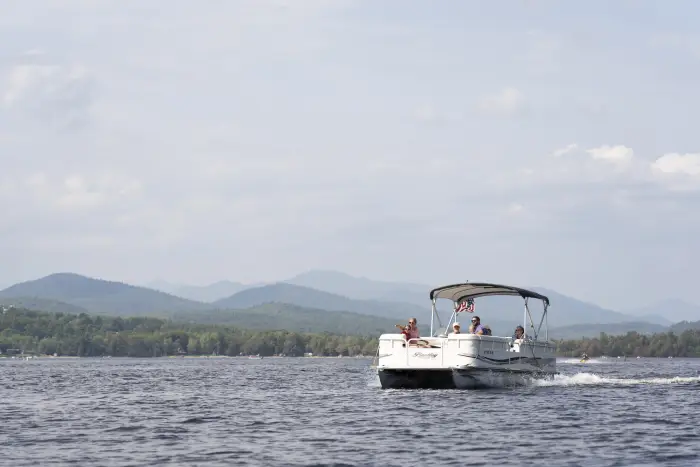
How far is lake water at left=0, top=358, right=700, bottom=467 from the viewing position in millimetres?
36169

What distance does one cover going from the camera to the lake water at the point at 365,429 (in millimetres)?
36169

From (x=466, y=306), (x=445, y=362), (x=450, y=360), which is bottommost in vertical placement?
(x=445, y=362)

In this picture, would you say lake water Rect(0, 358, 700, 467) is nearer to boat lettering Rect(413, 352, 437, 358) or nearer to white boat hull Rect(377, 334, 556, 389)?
white boat hull Rect(377, 334, 556, 389)

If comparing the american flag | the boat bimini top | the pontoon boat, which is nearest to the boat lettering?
the pontoon boat

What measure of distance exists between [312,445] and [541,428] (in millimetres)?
9554

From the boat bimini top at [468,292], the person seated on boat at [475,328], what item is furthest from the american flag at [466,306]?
the person seated on boat at [475,328]

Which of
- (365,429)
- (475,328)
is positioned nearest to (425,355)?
(475,328)

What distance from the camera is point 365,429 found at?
145 ft

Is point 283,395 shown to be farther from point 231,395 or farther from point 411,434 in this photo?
point 411,434

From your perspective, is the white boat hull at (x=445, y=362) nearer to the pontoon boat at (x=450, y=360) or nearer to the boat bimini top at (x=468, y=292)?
the pontoon boat at (x=450, y=360)

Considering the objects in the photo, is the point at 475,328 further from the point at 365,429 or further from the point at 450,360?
the point at 365,429

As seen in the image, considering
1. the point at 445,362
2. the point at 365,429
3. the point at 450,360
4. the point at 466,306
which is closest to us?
the point at 365,429

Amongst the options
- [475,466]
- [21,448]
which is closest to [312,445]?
[475,466]

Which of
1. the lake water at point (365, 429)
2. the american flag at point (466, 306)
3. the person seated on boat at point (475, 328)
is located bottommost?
the lake water at point (365, 429)
